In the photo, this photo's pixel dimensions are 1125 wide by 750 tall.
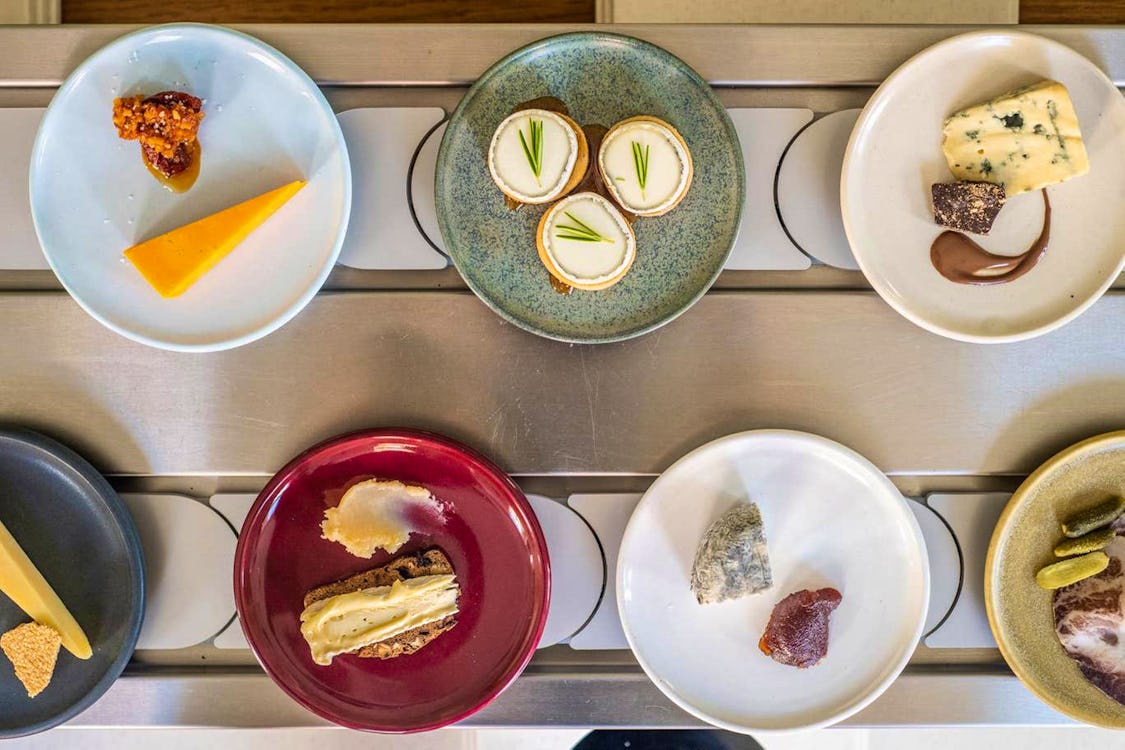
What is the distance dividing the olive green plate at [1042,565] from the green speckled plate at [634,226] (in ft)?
1.56

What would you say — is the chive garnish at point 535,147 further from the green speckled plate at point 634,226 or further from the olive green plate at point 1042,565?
the olive green plate at point 1042,565

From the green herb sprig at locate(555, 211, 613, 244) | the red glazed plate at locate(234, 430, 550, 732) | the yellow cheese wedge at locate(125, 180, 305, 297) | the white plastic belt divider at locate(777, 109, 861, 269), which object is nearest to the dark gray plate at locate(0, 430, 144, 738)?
→ the red glazed plate at locate(234, 430, 550, 732)

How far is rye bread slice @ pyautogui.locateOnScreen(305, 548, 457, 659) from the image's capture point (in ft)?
3.43

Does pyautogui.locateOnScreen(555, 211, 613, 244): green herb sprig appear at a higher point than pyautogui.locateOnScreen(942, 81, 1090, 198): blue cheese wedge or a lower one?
lower

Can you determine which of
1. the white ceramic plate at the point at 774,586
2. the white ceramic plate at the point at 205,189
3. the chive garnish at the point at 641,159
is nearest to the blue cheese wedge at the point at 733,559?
the white ceramic plate at the point at 774,586

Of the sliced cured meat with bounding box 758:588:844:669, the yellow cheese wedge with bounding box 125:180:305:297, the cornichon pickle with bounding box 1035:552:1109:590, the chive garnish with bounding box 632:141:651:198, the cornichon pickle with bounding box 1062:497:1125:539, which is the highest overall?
the chive garnish with bounding box 632:141:651:198

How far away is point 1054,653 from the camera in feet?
3.48

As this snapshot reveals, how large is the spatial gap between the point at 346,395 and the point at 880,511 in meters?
0.67

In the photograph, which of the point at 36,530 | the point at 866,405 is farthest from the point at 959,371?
the point at 36,530

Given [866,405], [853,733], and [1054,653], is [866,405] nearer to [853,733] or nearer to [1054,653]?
[1054,653]

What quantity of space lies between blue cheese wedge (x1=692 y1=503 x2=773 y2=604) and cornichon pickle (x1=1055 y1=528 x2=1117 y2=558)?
0.35 meters

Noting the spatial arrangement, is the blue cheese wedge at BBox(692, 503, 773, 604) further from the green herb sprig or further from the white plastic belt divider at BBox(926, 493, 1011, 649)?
the green herb sprig

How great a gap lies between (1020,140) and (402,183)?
2.41ft

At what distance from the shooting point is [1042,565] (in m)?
1.05
